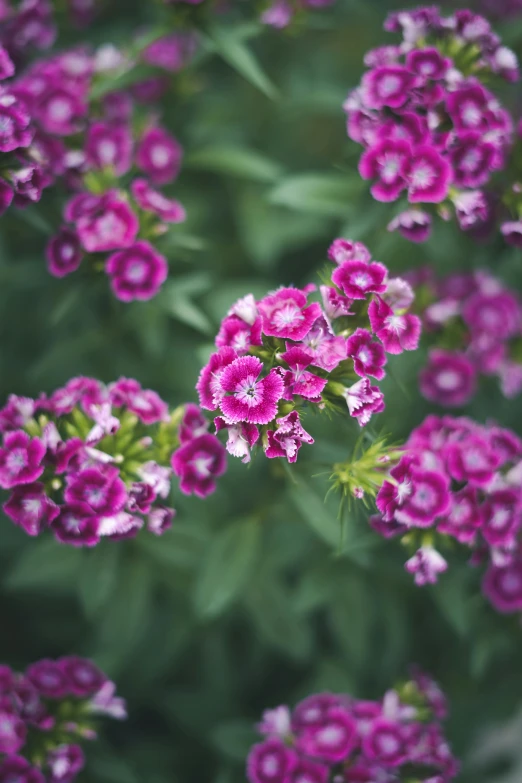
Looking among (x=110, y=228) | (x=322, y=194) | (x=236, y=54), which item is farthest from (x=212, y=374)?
(x=236, y=54)

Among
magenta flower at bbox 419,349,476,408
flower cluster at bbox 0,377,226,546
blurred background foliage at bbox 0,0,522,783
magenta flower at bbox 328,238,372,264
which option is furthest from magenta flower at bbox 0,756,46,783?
magenta flower at bbox 419,349,476,408

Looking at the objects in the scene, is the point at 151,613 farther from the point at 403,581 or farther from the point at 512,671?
the point at 512,671

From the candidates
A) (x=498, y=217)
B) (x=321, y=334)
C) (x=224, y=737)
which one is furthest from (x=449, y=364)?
(x=224, y=737)

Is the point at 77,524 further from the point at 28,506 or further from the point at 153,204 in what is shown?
the point at 153,204

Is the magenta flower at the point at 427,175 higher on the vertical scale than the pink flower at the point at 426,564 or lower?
higher

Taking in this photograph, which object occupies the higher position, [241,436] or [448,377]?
[241,436]

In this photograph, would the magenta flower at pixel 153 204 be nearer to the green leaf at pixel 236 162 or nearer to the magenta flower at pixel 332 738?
the green leaf at pixel 236 162

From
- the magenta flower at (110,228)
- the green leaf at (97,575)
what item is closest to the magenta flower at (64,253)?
the magenta flower at (110,228)
